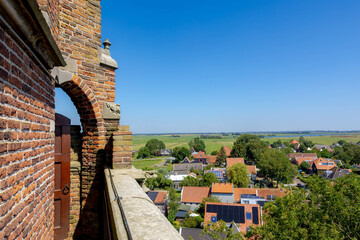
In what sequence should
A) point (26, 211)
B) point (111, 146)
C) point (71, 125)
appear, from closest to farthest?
point (26, 211) < point (111, 146) < point (71, 125)

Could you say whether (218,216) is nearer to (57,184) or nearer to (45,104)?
(57,184)

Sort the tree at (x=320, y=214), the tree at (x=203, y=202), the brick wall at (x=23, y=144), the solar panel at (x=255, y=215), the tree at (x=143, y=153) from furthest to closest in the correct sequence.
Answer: the tree at (x=143, y=153) < the tree at (x=203, y=202) < the solar panel at (x=255, y=215) < the tree at (x=320, y=214) < the brick wall at (x=23, y=144)

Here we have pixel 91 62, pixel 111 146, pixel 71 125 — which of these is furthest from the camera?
pixel 71 125

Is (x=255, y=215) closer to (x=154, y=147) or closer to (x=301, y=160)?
(x=301, y=160)

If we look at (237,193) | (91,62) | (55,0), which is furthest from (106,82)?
(237,193)

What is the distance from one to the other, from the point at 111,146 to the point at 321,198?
13.1 meters

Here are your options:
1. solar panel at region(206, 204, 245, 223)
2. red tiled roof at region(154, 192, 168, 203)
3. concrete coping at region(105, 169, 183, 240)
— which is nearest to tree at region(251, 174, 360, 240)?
solar panel at region(206, 204, 245, 223)

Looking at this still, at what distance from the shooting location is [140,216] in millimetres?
1556

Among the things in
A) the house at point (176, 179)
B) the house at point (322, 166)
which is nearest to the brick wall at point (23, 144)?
the house at point (176, 179)

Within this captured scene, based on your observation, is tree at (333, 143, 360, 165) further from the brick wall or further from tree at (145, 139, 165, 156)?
the brick wall

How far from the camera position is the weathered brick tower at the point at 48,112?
1.47 metres

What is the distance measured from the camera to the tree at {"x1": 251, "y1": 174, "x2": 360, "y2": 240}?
1067 centimetres

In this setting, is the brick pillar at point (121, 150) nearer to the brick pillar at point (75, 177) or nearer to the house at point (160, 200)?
the brick pillar at point (75, 177)

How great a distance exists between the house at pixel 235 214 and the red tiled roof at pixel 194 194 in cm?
941
